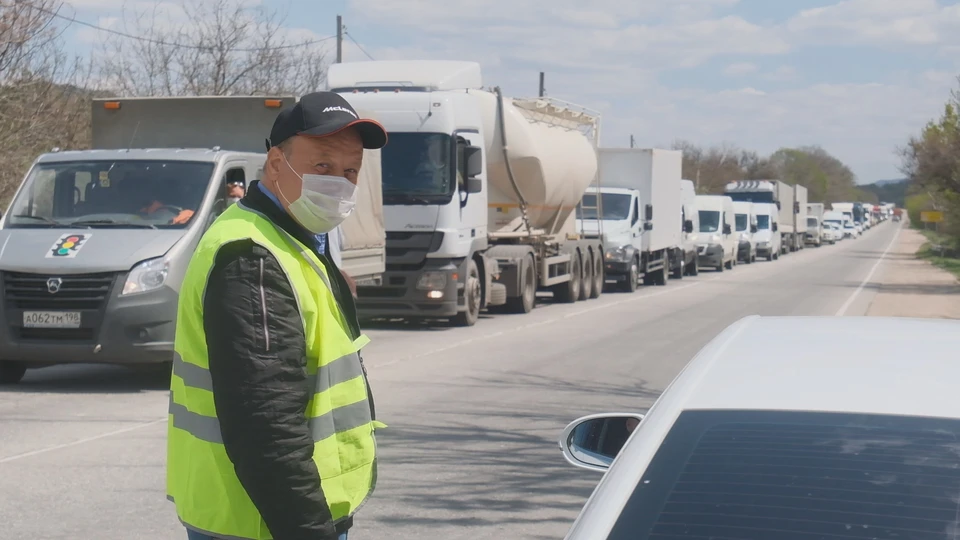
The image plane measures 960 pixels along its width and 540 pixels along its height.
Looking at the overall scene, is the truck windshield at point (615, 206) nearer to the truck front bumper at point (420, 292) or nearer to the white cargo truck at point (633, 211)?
the white cargo truck at point (633, 211)

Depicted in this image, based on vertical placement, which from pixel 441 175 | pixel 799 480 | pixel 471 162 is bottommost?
pixel 799 480

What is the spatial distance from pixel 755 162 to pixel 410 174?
109m

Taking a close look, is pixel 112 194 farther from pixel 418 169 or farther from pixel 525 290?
pixel 525 290

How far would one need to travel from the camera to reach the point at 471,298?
59.1 ft

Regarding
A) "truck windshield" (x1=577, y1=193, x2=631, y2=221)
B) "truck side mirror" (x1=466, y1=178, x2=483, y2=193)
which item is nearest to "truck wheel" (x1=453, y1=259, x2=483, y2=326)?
"truck side mirror" (x1=466, y1=178, x2=483, y2=193)

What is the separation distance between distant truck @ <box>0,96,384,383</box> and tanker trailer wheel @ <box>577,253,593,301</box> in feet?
42.3

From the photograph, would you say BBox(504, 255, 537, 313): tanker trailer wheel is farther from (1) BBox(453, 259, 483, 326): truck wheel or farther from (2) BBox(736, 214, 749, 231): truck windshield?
(2) BBox(736, 214, 749, 231): truck windshield

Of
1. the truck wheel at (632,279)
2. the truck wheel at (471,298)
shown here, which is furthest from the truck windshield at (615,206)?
the truck wheel at (471,298)

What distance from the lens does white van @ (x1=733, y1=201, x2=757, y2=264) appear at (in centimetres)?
5006

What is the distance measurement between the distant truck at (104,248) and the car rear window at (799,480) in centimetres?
843

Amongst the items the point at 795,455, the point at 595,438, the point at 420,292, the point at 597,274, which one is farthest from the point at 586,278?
the point at 795,455

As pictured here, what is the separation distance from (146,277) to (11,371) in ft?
6.10

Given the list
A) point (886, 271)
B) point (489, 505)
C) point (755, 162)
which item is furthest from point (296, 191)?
point (755, 162)

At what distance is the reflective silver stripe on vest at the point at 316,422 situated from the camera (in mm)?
2785
